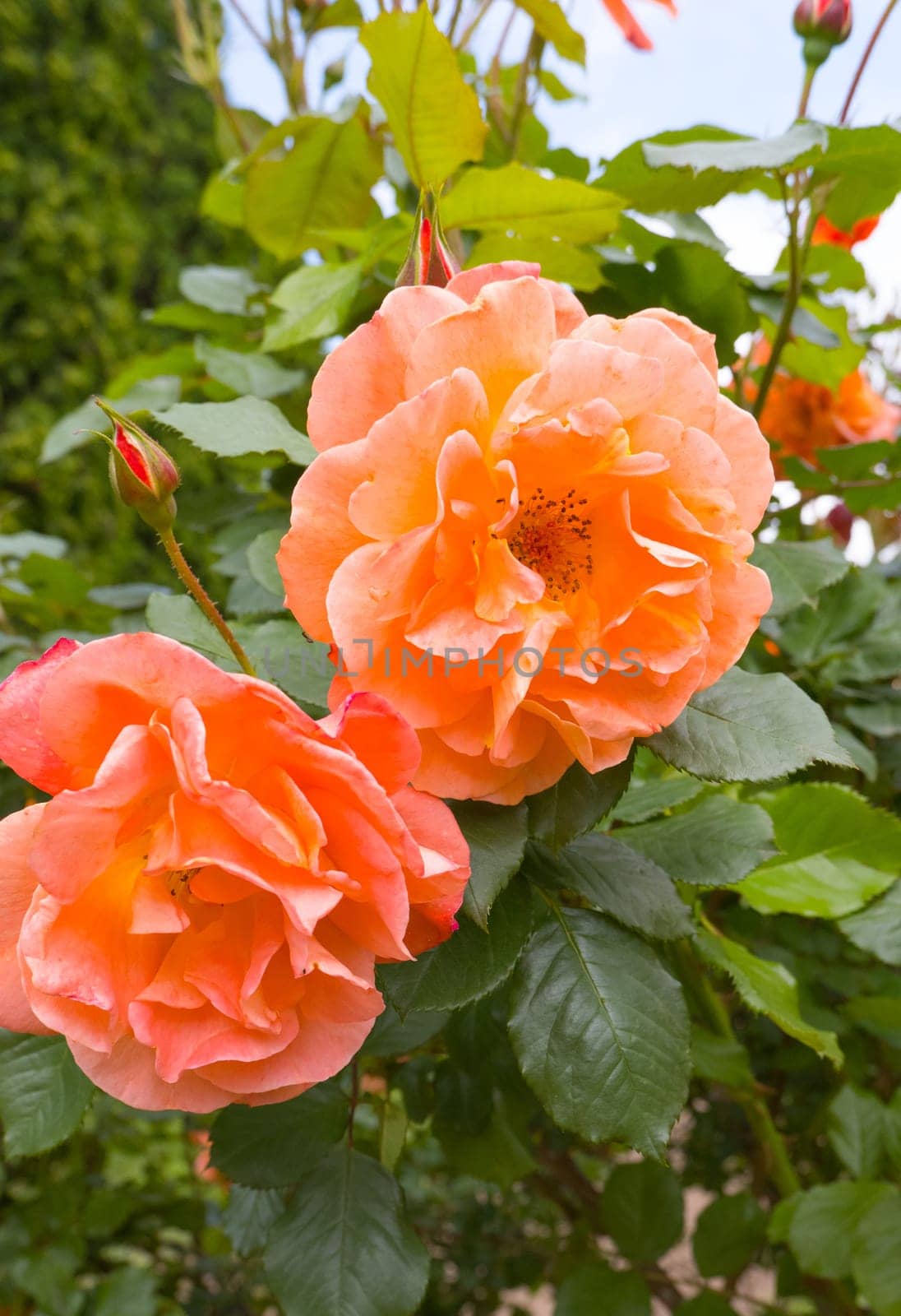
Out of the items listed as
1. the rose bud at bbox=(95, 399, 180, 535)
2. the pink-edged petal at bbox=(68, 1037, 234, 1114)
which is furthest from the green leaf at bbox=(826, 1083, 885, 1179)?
the rose bud at bbox=(95, 399, 180, 535)

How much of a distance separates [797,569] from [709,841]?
236 mm

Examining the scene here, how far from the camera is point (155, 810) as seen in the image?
390mm

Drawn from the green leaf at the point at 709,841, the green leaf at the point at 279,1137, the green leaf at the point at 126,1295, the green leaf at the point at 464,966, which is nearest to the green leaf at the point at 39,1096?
the green leaf at the point at 279,1137

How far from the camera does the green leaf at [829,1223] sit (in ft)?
2.45

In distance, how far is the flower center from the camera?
45 cm

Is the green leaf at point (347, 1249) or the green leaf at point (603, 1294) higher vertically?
the green leaf at point (347, 1249)

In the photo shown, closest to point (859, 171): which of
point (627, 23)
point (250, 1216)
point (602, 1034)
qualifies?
point (627, 23)

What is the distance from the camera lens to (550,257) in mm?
679

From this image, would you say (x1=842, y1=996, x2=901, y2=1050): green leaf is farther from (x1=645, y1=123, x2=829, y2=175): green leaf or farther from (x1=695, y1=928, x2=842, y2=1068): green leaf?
(x1=645, y1=123, x2=829, y2=175): green leaf

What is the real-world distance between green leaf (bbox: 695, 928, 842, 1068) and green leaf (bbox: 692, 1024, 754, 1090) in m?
0.09

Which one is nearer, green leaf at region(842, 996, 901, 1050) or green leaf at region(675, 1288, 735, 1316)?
green leaf at region(842, 996, 901, 1050)

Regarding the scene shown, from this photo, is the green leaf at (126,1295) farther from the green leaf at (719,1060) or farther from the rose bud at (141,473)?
the rose bud at (141,473)

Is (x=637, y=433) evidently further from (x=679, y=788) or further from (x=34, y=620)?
(x=34, y=620)

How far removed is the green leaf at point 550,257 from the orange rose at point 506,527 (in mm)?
272
